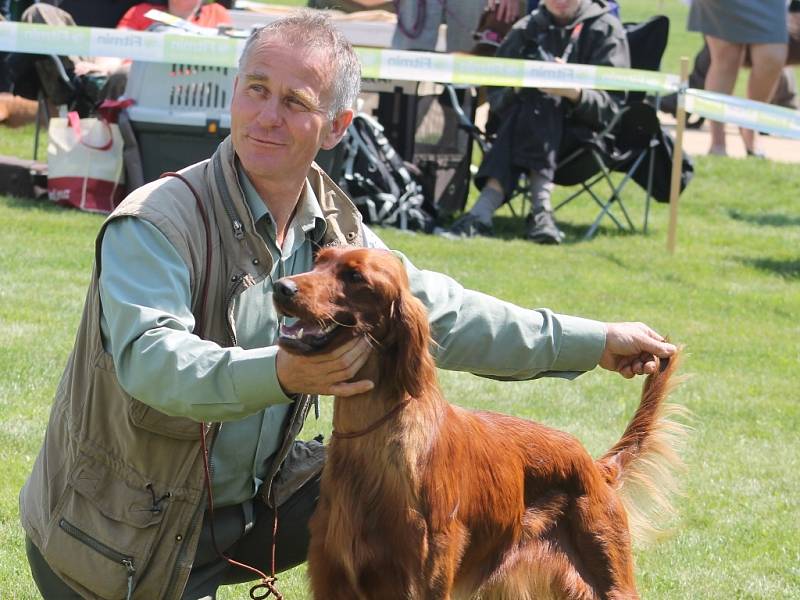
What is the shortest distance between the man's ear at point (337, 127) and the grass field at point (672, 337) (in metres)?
1.36

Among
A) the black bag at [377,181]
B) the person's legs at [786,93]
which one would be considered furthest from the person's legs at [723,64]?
the black bag at [377,181]

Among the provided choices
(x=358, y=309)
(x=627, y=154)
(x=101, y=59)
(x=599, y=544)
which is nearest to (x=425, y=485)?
(x=358, y=309)

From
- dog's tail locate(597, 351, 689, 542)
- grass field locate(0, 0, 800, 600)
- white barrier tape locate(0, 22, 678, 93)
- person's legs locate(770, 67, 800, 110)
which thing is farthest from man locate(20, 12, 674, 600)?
person's legs locate(770, 67, 800, 110)

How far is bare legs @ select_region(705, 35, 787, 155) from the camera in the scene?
10.5 m

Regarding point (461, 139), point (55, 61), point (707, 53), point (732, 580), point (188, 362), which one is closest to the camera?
point (188, 362)

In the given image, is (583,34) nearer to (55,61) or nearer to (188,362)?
(55,61)

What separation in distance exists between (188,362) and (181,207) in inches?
17.5

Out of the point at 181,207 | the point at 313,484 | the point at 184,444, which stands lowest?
the point at 313,484

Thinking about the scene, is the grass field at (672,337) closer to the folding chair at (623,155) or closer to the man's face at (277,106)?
the folding chair at (623,155)

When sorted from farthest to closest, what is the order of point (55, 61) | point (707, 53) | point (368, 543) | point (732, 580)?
point (707, 53) → point (55, 61) → point (732, 580) → point (368, 543)

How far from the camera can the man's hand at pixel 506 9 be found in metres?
9.84

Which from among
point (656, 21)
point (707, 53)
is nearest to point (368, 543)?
point (656, 21)

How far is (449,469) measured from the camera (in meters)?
2.70

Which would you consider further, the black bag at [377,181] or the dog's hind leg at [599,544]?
the black bag at [377,181]
